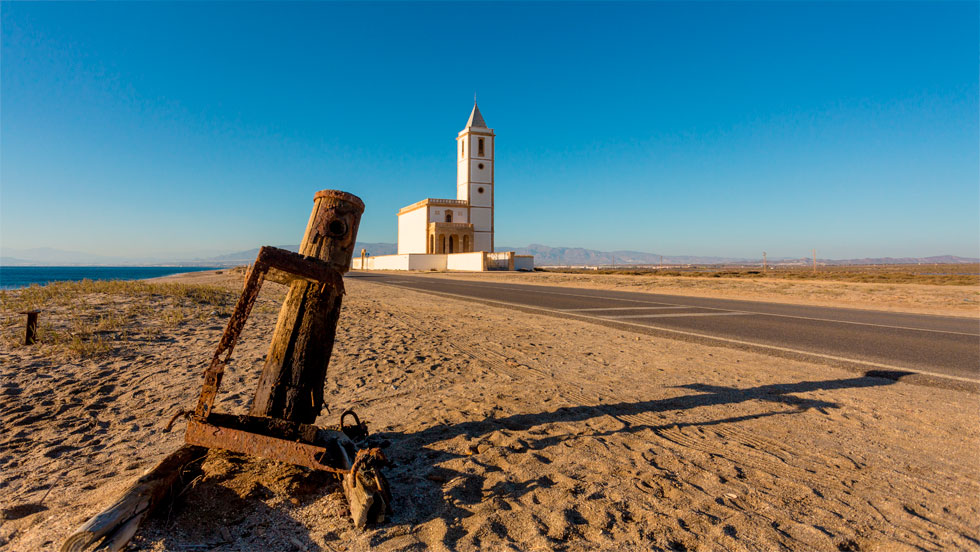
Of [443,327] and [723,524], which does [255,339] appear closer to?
[443,327]

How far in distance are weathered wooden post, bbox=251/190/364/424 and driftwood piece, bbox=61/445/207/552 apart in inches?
20.7

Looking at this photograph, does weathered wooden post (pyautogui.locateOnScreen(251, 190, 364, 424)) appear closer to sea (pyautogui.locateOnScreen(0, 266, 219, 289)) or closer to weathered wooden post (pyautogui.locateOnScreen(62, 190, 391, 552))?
weathered wooden post (pyautogui.locateOnScreen(62, 190, 391, 552))

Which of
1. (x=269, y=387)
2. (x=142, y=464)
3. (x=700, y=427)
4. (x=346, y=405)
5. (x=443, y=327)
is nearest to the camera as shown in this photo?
(x=269, y=387)

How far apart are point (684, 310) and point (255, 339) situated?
10739 mm

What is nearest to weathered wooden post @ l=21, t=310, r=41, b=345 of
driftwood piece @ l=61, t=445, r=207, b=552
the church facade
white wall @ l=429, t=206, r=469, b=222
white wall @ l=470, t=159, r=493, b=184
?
driftwood piece @ l=61, t=445, r=207, b=552

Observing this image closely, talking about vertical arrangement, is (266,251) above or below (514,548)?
above

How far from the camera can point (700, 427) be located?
3.84m

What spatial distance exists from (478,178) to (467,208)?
402cm

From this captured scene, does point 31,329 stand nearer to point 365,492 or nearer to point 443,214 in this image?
point 365,492

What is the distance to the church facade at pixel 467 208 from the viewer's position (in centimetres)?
5419

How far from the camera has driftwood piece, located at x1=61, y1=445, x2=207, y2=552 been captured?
1899mm

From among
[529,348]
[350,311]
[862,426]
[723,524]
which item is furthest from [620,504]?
[350,311]

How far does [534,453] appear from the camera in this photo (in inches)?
128

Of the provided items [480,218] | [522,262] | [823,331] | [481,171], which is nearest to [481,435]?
[823,331]
